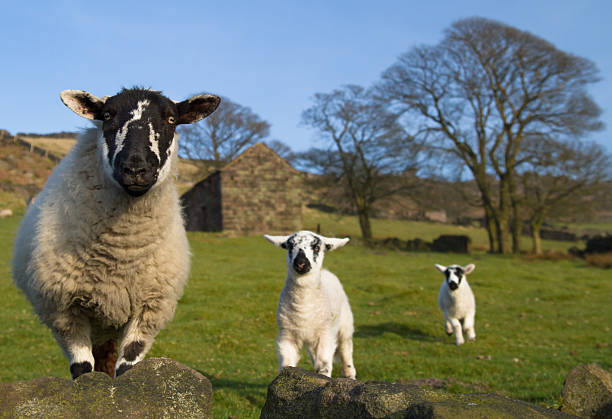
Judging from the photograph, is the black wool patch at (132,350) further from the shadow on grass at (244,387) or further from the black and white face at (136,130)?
the shadow on grass at (244,387)

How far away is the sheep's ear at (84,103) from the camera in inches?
164

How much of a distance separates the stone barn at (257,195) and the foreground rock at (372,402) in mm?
30308

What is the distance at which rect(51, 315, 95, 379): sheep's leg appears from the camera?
3883mm

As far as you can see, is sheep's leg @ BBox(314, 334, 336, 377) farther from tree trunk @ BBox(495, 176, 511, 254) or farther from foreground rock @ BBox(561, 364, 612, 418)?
tree trunk @ BBox(495, 176, 511, 254)

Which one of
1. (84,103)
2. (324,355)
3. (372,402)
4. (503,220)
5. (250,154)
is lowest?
(324,355)

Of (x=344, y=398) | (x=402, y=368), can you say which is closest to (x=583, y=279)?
(x=402, y=368)

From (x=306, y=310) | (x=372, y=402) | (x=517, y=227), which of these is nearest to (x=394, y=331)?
(x=306, y=310)

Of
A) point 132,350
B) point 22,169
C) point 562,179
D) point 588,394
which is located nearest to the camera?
point 588,394

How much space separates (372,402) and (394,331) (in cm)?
931

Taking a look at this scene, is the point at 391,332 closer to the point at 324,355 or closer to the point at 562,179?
the point at 324,355

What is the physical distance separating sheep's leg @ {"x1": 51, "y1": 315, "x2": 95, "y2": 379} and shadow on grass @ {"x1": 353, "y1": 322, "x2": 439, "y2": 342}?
7.67 m

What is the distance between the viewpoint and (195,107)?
466 centimetres

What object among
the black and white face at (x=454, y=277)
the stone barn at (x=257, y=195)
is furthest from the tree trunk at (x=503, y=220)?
the black and white face at (x=454, y=277)

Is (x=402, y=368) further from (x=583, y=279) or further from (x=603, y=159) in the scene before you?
(x=603, y=159)
